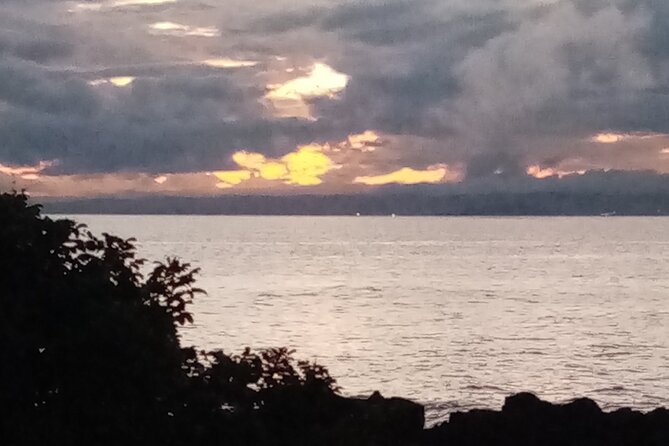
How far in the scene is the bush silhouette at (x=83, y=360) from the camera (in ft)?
44.4

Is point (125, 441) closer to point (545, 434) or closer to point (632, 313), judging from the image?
point (545, 434)

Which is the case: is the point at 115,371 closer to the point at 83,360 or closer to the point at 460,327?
the point at 83,360

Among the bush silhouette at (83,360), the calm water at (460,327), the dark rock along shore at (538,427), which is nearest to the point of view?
the bush silhouette at (83,360)

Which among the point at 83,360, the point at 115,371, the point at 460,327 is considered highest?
the point at 83,360

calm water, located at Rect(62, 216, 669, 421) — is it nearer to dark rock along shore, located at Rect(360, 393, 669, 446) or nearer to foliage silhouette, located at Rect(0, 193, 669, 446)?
dark rock along shore, located at Rect(360, 393, 669, 446)

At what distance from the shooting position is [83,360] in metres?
13.8

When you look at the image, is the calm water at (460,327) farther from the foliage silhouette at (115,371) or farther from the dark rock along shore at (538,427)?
the foliage silhouette at (115,371)

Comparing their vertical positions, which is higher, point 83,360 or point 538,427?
point 83,360

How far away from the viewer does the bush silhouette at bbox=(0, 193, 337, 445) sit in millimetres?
13531

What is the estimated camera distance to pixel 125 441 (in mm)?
13734

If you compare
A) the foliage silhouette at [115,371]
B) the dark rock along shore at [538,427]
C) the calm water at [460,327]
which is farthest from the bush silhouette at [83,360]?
the calm water at [460,327]

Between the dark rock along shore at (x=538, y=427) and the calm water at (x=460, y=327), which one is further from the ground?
the dark rock along shore at (x=538, y=427)

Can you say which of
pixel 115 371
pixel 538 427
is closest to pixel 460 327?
pixel 538 427

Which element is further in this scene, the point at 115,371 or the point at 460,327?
the point at 460,327
